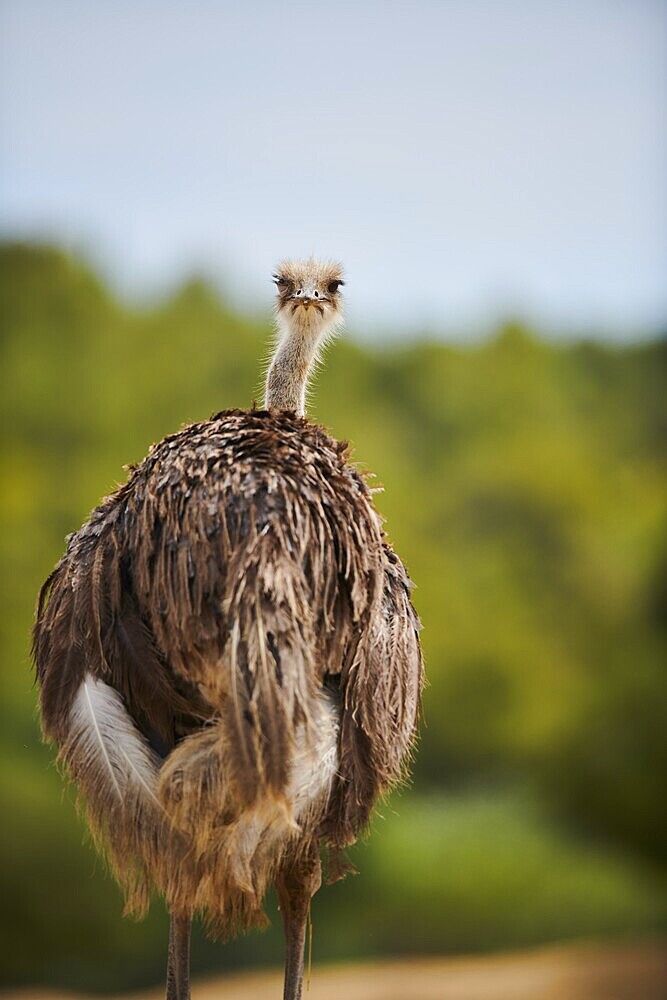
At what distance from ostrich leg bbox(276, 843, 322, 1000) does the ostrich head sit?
115 centimetres

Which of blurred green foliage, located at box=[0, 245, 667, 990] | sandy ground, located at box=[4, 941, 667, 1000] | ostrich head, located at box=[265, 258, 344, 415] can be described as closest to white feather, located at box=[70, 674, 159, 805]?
ostrich head, located at box=[265, 258, 344, 415]

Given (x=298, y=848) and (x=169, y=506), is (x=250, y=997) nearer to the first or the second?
(x=298, y=848)

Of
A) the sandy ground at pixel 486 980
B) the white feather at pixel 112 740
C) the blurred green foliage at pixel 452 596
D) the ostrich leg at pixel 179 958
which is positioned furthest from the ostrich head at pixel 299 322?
the blurred green foliage at pixel 452 596

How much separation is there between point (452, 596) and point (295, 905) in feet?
14.3

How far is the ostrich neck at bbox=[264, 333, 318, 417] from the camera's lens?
3369 mm

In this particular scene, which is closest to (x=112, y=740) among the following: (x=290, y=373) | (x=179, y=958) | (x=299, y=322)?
(x=179, y=958)

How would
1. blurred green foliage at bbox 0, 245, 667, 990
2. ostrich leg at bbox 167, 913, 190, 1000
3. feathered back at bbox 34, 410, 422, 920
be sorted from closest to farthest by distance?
feathered back at bbox 34, 410, 422, 920 → ostrich leg at bbox 167, 913, 190, 1000 → blurred green foliage at bbox 0, 245, 667, 990

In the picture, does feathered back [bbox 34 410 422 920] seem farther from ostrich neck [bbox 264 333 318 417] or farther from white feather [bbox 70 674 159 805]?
ostrich neck [bbox 264 333 318 417]

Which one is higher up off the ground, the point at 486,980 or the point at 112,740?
the point at 486,980

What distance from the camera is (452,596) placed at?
23.9 feet

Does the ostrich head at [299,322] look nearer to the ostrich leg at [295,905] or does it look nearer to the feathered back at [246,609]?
the feathered back at [246,609]

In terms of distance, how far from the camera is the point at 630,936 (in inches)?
260

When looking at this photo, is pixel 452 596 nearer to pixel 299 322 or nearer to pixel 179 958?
pixel 299 322

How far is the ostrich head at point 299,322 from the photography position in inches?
133
